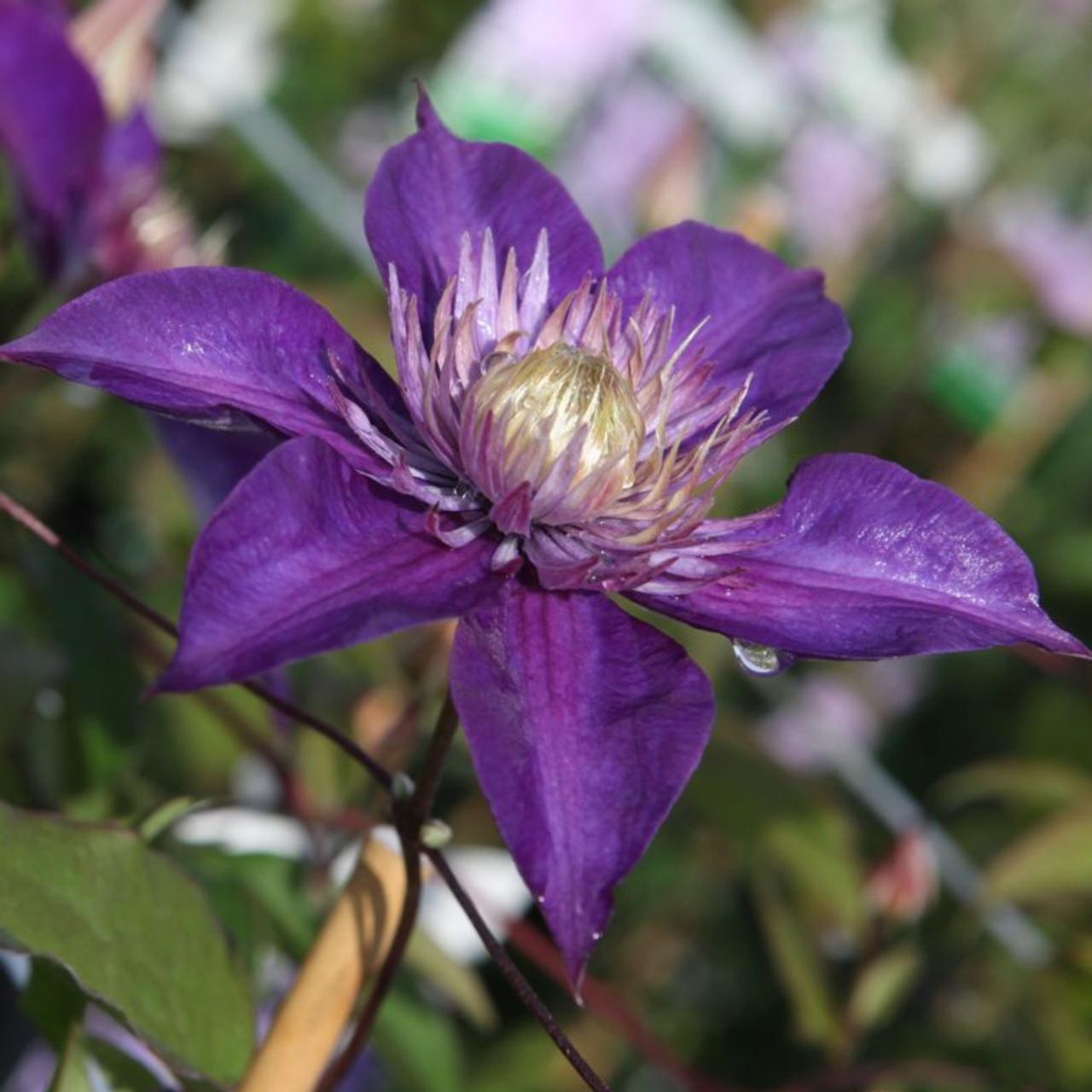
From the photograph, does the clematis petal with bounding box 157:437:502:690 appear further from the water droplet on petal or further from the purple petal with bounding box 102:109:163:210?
the purple petal with bounding box 102:109:163:210

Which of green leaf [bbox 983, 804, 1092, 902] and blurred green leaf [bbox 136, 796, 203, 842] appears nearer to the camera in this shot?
blurred green leaf [bbox 136, 796, 203, 842]

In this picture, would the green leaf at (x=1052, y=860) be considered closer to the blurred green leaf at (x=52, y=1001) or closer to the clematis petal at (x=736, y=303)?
the clematis petal at (x=736, y=303)

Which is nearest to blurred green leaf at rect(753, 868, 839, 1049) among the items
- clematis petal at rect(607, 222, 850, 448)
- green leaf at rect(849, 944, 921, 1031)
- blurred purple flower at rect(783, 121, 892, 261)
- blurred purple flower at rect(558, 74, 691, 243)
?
green leaf at rect(849, 944, 921, 1031)

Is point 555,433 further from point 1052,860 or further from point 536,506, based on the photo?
point 1052,860

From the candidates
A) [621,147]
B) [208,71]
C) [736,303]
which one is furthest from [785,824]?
[621,147]

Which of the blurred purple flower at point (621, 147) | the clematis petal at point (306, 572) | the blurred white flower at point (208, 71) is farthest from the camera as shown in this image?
the blurred purple flower at point (621, 147)

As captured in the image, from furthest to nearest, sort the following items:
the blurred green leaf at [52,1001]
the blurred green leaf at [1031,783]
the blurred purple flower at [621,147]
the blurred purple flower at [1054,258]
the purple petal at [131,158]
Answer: the blurred purple flower at [621,147] → the blurred purple flower at [1054,258] → the blurred green leaf at [1031,783] → the purple petal at [131,158] → the blurred green leaf at [52,1001]

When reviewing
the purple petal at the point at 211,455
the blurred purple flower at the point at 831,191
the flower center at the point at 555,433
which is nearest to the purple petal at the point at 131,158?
the purple petal at the point at 211,455
